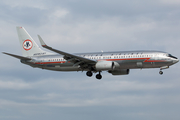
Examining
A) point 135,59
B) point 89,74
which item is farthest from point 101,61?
point 135,59

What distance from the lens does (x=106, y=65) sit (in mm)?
46938

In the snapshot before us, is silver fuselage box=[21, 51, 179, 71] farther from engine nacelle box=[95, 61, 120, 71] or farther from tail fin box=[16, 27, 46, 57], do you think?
tail fin box=[16, 27, 46, 57]

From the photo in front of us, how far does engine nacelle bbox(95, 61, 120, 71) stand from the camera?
4681 cm

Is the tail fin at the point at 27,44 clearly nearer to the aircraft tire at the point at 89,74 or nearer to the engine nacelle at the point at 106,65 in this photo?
the aircraft tire at the point at 89,74

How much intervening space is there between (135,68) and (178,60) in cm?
670

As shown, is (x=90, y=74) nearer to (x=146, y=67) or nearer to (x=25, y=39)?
(x=146, y=67)

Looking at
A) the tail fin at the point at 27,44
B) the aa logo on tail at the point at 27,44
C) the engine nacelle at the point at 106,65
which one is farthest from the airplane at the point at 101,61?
the aa logo on tail at the point at 27,44

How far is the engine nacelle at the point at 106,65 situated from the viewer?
46.8m

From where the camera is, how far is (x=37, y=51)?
5578cm

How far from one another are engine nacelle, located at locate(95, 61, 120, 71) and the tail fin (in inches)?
496

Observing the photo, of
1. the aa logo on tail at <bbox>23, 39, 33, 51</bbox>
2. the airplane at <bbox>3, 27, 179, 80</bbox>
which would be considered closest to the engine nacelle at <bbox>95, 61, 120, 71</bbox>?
the airplane at <bbox>3, 27, 179, 80</bbox>

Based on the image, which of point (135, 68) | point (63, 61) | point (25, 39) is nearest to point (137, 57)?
point (135, 68)

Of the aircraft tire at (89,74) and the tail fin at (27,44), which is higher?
the tail fin at (27,44)

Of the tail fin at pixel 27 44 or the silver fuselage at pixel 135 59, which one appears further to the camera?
the tail fin at pixel 27 44
